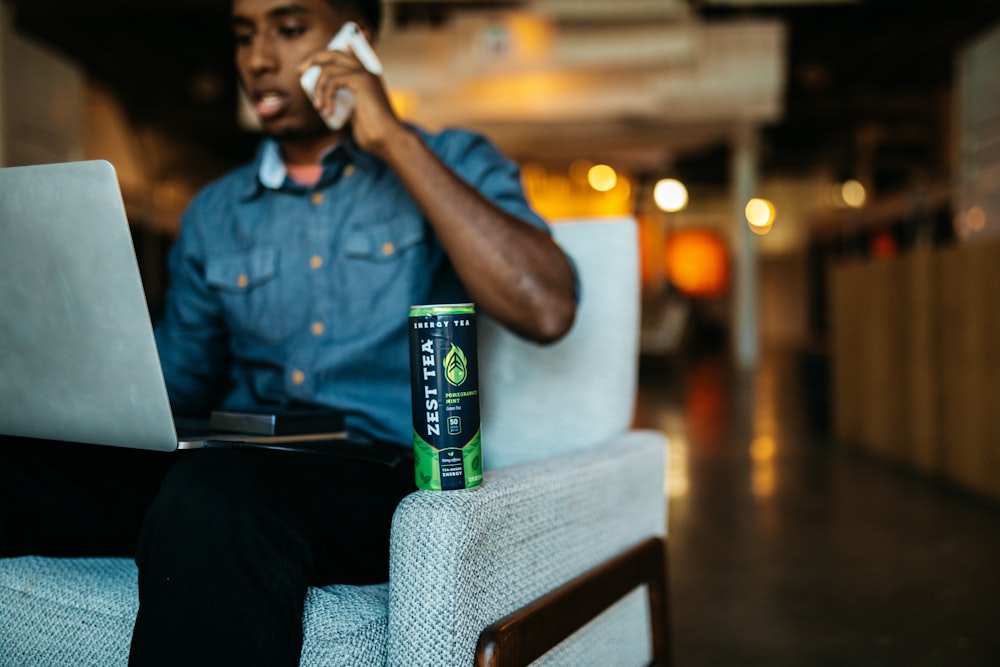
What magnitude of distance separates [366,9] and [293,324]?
1.82 feet

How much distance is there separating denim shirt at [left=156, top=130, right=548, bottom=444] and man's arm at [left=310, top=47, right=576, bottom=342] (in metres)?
0.13

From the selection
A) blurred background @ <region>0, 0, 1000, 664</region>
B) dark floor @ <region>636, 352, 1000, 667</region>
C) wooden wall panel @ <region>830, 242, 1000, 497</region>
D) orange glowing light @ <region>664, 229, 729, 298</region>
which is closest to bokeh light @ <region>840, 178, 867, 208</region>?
blurred background @ <region>0, 0, 1000, 664</region>

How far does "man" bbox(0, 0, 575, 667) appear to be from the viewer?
33.0 inches

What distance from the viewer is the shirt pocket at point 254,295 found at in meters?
1.35

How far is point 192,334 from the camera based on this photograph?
1445mm

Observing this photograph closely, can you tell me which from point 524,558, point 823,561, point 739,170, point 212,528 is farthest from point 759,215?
point 212,528

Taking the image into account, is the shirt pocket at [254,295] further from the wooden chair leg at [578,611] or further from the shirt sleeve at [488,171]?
the wooden chair leg at [578,611]

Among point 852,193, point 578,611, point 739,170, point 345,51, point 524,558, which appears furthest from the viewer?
point 852,193

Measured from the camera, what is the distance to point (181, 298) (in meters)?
1.46

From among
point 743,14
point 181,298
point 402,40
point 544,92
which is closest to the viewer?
point 181,298

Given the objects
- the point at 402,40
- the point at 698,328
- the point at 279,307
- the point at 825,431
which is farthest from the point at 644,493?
the point at 698,328

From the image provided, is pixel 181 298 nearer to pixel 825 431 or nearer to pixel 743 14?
pixel 825 431

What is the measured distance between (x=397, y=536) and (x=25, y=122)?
5446mm

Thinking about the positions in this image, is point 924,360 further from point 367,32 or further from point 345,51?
point 345,51
